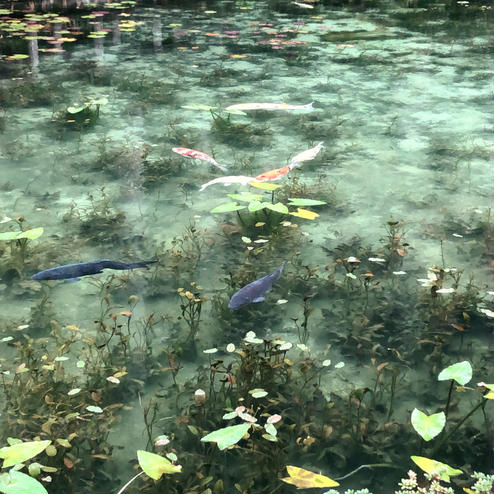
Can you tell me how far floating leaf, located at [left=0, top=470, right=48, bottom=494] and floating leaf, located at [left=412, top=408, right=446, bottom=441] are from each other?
2.89ft

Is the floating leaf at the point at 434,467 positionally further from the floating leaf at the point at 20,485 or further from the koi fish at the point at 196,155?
the koi fish at the point at 196,155

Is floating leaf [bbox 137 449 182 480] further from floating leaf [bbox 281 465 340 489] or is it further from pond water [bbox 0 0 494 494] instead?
floating leaf [bbox 281 465 340 489]

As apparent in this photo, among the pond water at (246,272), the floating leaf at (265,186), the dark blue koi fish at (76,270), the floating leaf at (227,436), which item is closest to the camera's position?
the floating leaf at (227,436)

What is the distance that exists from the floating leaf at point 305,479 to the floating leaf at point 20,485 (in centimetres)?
58

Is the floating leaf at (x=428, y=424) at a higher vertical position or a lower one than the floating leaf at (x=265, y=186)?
lower

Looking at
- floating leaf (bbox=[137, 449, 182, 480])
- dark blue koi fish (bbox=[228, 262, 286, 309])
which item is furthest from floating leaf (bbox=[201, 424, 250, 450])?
dark blue koi fish (bbox=[228, 262, 286, 309])

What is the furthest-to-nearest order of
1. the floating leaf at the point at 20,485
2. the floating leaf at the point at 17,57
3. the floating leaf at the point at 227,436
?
the floating leaf at the point at 17,57
the floating leaf at the point at 227,436
the floating leaf at the point at 20,485

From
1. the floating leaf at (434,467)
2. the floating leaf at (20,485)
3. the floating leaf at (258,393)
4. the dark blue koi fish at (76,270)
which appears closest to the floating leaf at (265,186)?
the dark blue koi fish at (76,270)

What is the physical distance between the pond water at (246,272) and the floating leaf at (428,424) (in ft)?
0.55

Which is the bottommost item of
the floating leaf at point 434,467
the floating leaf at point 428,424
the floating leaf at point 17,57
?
the floating leaf at point 434,467

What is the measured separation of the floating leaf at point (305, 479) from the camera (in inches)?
54.8

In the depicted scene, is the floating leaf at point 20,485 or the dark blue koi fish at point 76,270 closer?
the floating leaf at point 20,485

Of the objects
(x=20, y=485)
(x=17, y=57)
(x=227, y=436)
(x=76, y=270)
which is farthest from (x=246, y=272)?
(x=17, y=57)

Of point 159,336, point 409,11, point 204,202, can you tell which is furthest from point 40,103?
point 409,11
